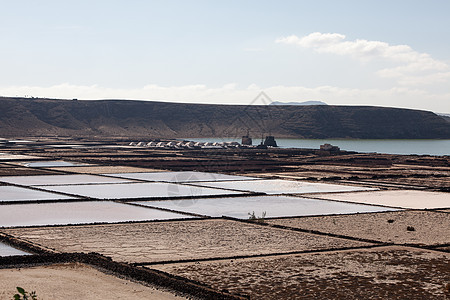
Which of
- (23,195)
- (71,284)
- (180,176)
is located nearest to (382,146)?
(180,176)

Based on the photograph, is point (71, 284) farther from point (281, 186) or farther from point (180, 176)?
point (180, 176)

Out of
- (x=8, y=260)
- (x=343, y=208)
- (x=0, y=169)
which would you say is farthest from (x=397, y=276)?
(x=0, y=169)

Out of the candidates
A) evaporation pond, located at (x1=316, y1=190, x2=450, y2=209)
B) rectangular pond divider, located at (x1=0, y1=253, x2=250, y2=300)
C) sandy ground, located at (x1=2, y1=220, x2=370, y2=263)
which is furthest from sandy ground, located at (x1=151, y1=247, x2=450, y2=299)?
evaporation pond, located at (x1=316, y1=190, x2=450, y2=209)

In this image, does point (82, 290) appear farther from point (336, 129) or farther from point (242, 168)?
point (336, 129)

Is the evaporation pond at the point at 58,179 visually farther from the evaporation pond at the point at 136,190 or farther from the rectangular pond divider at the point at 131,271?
the rectangular pond divider at the point at 131,271

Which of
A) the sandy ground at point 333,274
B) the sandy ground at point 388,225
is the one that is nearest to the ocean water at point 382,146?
the sandy ground at point 388,225
